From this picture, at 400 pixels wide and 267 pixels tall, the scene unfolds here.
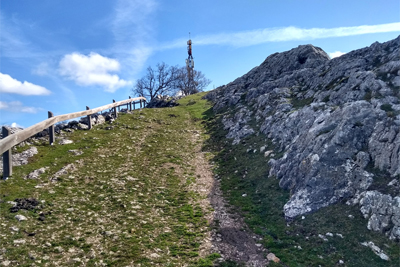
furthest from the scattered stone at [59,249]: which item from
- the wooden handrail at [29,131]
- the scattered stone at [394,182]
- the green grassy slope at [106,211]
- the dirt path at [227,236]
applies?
the scattered stone at [394,182]

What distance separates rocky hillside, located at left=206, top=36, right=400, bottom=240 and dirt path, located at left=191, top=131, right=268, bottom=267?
8.24 ft

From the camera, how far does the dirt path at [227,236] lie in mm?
9383

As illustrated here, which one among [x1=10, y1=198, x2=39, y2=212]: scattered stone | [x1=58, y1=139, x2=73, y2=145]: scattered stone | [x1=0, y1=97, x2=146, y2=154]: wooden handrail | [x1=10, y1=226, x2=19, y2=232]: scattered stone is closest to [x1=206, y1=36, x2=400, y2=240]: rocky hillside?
[x1=10, y1=226, x2=19, y2=232]: scattered stone

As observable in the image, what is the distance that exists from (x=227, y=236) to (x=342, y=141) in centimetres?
829

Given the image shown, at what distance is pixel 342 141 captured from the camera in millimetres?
13758

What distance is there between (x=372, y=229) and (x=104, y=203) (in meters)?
11.5

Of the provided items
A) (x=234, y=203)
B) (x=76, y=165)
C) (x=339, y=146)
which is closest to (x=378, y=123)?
(x=339, y=146)

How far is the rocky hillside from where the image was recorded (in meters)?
10.9

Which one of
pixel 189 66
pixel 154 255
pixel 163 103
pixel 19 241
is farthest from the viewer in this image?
pixel 189 66

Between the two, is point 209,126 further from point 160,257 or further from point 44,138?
point 160,257

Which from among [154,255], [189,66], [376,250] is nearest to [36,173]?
[154,255]

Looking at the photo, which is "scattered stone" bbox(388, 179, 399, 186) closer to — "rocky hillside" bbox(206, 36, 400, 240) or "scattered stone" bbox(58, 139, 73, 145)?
"rocky hillside" bbox(206, 36, 400, 240)

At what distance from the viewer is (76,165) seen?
15.8 meters

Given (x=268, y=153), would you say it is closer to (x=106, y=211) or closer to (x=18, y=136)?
(x=106, y=211)
